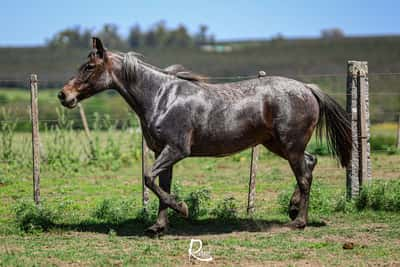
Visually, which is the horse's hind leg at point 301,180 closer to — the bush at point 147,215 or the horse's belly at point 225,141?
the horse's belly at point 225,141

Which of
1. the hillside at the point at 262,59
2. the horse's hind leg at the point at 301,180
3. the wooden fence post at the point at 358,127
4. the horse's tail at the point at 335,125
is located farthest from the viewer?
the hillside at the point at 262,59

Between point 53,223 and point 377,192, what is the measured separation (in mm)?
4650

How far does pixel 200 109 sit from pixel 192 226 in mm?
1678

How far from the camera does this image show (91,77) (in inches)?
337

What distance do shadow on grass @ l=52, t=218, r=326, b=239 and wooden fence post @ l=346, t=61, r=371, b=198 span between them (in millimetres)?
1139

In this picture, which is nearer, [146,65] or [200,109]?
[200,109]

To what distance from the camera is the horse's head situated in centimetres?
852

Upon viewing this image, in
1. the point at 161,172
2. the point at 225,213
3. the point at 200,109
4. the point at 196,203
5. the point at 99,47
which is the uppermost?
the point at 99,47

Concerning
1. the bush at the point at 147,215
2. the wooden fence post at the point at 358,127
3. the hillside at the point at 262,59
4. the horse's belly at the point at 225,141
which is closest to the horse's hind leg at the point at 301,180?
the horse's belly at the point at 225,141

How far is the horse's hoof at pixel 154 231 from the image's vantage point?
328 inches

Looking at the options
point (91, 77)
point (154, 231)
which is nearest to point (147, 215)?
point (154, 231)

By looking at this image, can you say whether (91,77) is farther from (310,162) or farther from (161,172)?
(310,162)

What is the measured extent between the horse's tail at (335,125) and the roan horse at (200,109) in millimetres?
162
